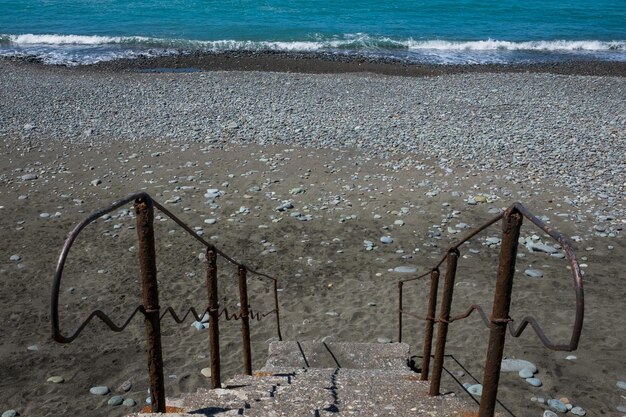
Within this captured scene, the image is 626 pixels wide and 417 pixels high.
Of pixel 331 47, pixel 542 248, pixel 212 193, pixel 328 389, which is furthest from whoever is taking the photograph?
pixel 331 47

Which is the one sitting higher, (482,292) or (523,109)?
(523,109)

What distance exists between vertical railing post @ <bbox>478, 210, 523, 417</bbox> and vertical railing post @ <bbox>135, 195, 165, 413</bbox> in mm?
1585

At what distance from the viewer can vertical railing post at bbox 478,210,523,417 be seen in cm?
268

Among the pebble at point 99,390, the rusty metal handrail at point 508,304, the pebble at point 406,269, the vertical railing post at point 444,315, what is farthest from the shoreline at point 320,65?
the rusty metal handrail at point 508,304

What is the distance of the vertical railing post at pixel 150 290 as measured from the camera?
288 centimetres

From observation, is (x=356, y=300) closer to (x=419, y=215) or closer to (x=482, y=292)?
(x=482, y=292)

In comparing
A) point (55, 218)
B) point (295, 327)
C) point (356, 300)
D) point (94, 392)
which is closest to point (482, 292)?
point (356, 300)

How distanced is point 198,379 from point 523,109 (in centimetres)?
1255

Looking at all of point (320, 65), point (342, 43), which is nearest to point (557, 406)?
point (320, 65)

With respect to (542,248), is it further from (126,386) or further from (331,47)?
(331,47)

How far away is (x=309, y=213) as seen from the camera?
32.7ft

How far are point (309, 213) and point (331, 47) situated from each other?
21.1m

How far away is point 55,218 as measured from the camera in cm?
996

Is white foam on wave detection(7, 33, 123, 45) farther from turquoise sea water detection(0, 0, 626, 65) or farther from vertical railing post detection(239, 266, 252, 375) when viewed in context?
vertical railing post detection(239, 266, 252, 375)
